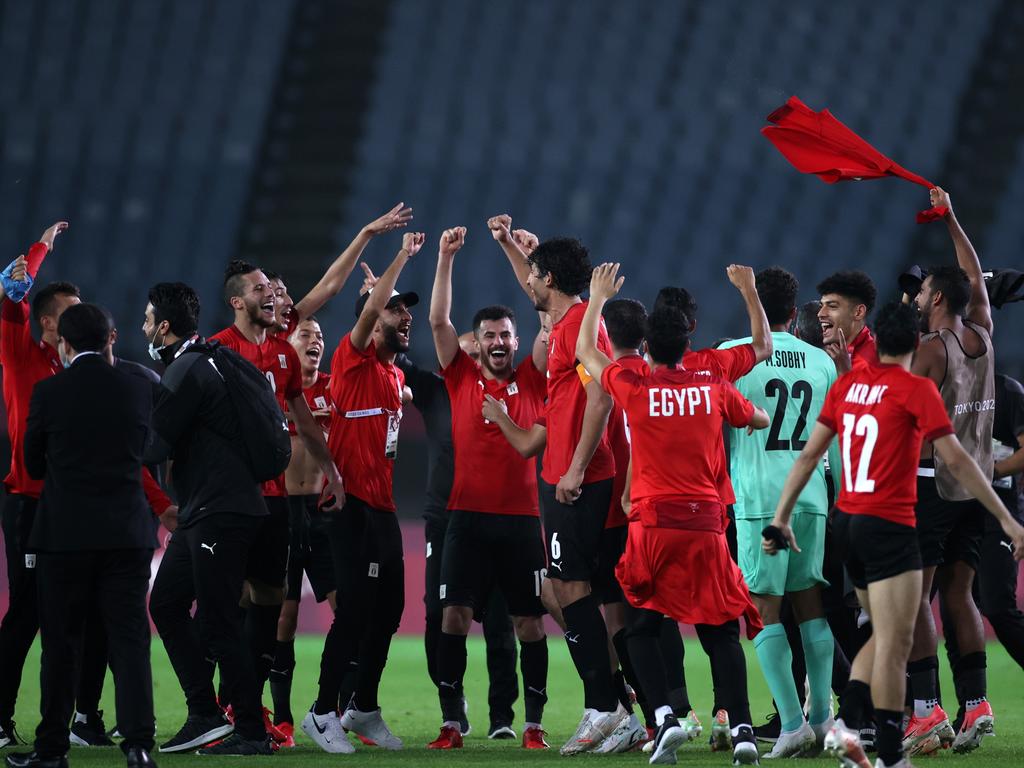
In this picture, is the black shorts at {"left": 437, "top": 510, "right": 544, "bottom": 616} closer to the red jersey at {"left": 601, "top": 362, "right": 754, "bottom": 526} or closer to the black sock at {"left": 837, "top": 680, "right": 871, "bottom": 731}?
the red jersey at {"left": 601, "top": 362, "right": 754, "bottom": 526}

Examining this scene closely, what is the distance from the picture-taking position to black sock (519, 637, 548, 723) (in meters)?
7.04

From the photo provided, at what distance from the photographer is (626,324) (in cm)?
630

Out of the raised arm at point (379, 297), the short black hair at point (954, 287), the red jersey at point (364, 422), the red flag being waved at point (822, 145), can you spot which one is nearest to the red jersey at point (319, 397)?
the red jersey at point (364, 422)

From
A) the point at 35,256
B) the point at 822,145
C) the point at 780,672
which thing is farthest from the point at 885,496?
the point at 35,256

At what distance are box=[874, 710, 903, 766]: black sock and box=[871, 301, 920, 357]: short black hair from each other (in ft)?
4.37

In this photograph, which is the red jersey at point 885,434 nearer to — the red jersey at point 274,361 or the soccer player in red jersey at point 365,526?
the soccer player in red jersey at point 365,526

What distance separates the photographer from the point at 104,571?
546 centimetres

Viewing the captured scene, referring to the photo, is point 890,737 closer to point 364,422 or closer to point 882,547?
point 882,547

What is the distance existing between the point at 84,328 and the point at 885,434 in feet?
10.1

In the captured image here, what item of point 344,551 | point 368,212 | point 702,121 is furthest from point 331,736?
point 702,121

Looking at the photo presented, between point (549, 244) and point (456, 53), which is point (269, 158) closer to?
point (456, 53)

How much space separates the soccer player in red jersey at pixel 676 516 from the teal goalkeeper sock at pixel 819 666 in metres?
0.55

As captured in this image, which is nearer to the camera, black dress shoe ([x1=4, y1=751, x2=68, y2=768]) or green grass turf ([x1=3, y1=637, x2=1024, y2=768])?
black dress shoe ([x1=4, y1=751, x2=68, y2=768])

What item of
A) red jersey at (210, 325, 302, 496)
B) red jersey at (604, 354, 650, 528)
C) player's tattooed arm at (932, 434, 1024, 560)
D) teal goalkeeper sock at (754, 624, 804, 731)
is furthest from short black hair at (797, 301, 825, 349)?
red jersey at (210, 325, 302, 496)
